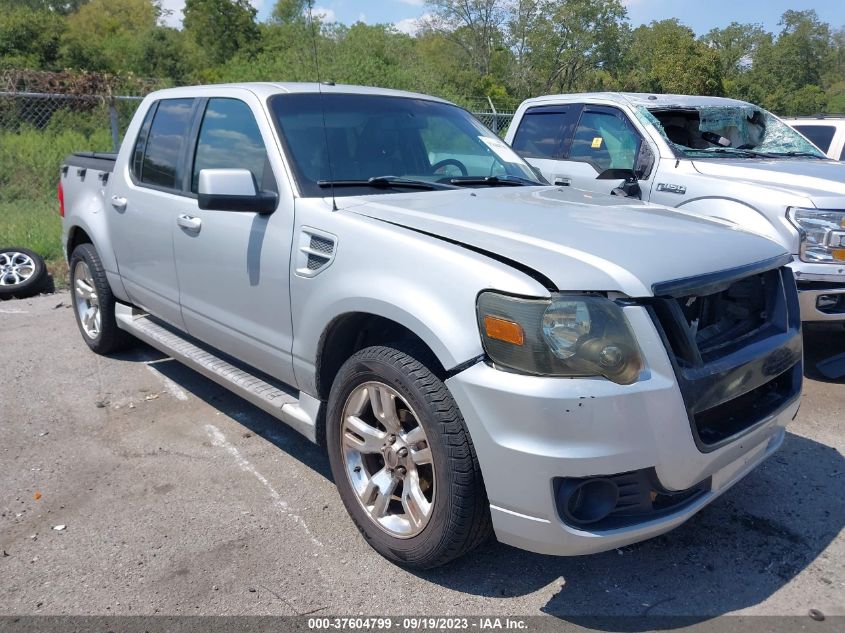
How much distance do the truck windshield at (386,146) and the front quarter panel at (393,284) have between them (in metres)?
0.36

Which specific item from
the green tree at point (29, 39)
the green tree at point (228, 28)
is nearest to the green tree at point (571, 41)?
the green tree at point (228, 28)

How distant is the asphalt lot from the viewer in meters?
2.77

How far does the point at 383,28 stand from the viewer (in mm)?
31625

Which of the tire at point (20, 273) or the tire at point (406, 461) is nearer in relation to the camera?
the tire at point (406, 461)

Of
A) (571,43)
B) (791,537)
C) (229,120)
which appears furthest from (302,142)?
(571,43)

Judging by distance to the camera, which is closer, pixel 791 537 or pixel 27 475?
pixel 791 537

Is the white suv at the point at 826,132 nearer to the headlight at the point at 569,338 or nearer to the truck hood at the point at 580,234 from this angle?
the truck hood at the point at 580,234

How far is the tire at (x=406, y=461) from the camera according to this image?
256cm

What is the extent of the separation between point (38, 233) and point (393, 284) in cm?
803

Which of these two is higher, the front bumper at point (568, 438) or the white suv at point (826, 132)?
the white suv at point (826, 132)

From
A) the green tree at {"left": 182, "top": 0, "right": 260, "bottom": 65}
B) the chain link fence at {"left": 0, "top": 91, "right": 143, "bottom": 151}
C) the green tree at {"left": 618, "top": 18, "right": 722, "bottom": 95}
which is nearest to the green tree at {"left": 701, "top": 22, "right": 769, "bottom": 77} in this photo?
the green tree at {"left": 618, "top": 18, "right": 722, "bottom": 95}

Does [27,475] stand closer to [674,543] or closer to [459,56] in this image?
[674,543]

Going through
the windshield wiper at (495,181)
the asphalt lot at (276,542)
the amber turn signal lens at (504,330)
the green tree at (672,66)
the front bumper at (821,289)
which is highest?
the green tree at (672,66)

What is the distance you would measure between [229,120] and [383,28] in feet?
98.0
